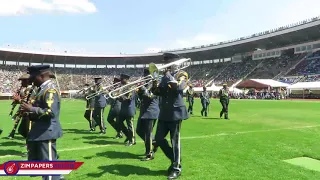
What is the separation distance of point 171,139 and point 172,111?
0.55m

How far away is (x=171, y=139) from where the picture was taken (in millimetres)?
6250

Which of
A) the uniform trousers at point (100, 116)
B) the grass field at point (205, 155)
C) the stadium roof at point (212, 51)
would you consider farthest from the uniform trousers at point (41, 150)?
the stadium roof at point (212, 51)

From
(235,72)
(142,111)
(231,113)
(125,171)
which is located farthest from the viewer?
(235,72)

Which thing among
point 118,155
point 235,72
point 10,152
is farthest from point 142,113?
point 235,72

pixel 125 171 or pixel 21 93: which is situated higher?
pixel 21 93

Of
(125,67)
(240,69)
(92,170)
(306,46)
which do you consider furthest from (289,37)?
(92,170)

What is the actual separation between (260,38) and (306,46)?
8.00 metres

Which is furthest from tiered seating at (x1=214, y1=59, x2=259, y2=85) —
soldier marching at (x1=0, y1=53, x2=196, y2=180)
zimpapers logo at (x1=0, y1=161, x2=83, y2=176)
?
zimpapers logo at (x1=0, y1=161, x2=83, y2=176)

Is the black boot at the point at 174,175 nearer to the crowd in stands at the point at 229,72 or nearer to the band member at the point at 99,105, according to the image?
the band member at the point at 99,105

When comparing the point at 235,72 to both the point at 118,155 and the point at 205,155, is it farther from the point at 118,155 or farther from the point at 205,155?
the point at 118,155

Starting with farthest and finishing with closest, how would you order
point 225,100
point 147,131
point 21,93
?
point 225,100, point 21,93, point 147,131

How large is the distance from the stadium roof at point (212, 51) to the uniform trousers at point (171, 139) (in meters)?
47.5

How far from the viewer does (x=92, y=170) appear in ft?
21.4

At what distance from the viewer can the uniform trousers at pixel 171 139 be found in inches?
244
